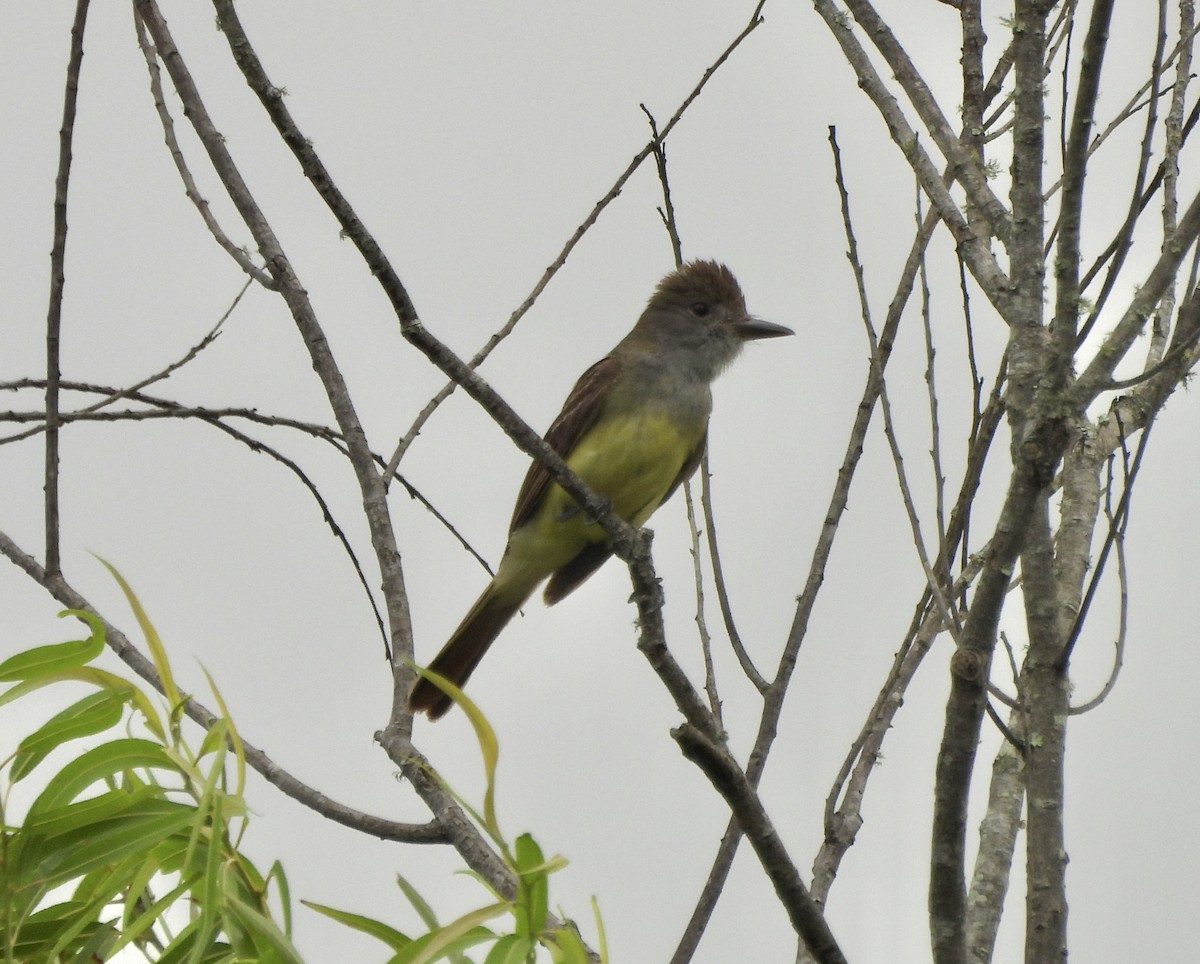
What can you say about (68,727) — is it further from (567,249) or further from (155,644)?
(567,249)

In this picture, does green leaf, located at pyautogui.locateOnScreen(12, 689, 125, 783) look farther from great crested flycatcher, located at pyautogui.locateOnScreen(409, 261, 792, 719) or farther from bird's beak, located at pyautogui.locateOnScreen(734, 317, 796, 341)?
bird's beak, located at pyautogui.locateOnScreen(734, 317, 796, 341)

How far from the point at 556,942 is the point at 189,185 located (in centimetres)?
239

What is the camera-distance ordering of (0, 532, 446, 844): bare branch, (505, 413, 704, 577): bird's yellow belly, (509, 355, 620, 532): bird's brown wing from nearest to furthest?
1. (0, 532, 446, 844): bare branch
2. (505, 413, 704, 577): bird's yellow belly
3. (509, 355, 620, 532): bird's brown wing

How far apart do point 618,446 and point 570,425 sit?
9.7 inches

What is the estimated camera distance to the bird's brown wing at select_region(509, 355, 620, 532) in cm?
543

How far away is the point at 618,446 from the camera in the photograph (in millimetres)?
5281

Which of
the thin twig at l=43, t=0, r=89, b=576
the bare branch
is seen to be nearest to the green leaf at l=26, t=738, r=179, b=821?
the bare branch

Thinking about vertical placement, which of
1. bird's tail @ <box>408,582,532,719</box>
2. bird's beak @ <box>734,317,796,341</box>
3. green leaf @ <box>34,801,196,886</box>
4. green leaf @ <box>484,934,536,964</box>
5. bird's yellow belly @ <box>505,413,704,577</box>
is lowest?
green leaf @ <box>484,934,536,964</box>

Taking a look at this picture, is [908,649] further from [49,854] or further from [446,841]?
[49,854]

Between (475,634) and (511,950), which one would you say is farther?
(475,634)

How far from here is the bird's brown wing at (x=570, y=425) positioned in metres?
5.43

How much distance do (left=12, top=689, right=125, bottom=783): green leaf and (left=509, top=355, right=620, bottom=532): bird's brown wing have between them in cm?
356

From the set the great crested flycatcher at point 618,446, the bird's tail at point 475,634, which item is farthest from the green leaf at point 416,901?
the bird's tail at point 475,634

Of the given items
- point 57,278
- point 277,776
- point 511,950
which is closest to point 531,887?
point 511,950
